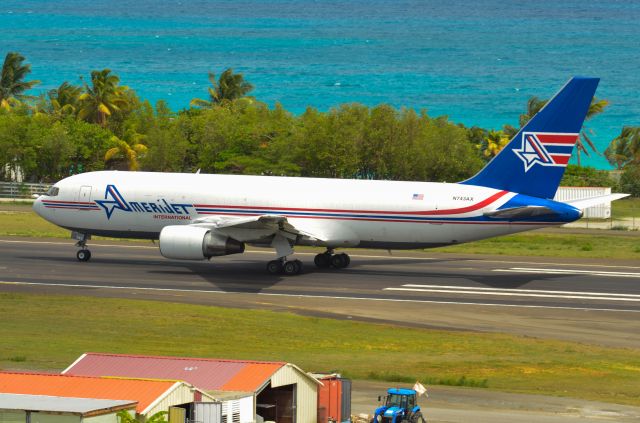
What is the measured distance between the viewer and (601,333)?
137ft

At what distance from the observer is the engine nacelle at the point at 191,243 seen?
5203 cm

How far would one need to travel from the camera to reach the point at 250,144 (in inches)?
4218

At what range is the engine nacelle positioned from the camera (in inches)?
2048

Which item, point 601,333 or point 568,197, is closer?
point 601,333

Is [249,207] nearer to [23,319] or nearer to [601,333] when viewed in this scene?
[23,319]

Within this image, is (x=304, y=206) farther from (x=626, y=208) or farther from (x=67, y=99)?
(x=67, y=99)

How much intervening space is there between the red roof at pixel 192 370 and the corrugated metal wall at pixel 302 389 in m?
0.20

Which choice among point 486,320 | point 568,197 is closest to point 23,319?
point 486,320

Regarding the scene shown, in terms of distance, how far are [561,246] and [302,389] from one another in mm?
49061

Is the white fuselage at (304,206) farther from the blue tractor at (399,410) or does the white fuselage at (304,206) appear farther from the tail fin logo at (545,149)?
the blue tractor at (399,410)

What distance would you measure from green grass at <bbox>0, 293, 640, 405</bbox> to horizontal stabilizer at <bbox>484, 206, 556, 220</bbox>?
1185 centimetres

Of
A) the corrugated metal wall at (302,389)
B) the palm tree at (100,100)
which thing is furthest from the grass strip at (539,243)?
the corrugated metal wall at (302,389)

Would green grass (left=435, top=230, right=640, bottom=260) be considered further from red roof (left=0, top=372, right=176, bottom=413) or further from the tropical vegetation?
red roof (left=0, top=372, right=176, bottom=413)

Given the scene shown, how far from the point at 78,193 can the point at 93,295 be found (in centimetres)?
1094
